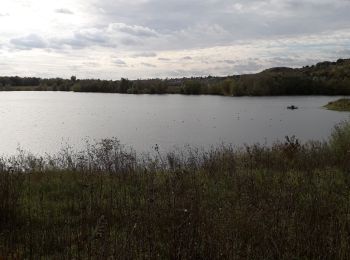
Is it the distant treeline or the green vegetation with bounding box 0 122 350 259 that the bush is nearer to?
the green vegetation with bounding box 0 122 350 259

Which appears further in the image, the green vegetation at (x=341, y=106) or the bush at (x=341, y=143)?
the green vegetation at (x=341, y=106)

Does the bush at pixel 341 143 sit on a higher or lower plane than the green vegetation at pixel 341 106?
higher

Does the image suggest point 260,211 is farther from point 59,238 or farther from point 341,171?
point 341,171

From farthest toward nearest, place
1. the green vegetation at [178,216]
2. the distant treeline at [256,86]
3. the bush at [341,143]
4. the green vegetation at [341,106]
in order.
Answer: the distant treeline at [256,86] < the green vegetation at [341,106] < the bush at [341,143] < the green vegetation at [178,216]

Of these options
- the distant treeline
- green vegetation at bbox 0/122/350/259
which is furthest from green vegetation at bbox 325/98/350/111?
green vegetation at bbox 0/122/350/259

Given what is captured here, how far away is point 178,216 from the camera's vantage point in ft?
22.2

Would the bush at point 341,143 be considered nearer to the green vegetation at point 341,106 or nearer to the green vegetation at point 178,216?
the green vegetation at point 178,216

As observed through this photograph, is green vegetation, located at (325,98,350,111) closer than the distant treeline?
Yes

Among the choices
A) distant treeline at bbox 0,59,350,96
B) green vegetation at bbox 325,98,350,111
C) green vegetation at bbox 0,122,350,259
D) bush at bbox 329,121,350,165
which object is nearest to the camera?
green vegetation at bbox 0,122,350,259

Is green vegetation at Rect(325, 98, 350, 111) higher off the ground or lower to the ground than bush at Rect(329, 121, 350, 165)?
lower

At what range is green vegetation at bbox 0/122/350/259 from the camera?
5.68 metres

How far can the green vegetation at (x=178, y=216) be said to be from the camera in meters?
5.68

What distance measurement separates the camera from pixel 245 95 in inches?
4870

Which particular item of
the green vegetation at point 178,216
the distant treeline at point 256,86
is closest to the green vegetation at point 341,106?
the distant treeline at point 256,86
